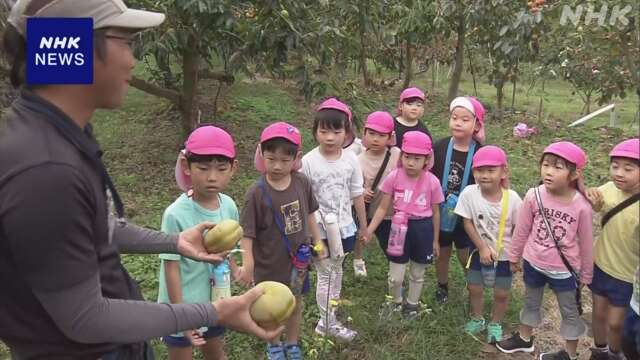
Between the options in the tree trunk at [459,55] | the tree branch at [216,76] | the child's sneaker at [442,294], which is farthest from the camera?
the tree trunk at [459,55]

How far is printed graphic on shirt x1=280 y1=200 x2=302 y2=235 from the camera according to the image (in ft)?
9.92

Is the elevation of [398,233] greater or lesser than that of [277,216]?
lesser

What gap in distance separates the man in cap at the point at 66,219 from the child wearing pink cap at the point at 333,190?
1910 mm

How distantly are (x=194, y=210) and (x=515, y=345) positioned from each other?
7.36 feet

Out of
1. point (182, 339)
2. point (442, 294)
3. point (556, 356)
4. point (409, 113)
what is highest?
point (409, 113)

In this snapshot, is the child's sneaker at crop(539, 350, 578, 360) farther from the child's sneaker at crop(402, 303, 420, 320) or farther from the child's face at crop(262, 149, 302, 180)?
the child's face at crop(262, 149, 302, 180)

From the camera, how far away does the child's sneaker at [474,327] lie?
146 inches

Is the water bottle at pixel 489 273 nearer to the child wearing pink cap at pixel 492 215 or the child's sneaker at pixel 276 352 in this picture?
the child wearing pink cap at pixel 492 215

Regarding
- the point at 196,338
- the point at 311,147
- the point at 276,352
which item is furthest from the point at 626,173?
the point at 311,147

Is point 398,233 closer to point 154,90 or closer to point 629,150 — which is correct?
point 629,150

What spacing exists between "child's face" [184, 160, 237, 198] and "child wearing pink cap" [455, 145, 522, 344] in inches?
61.0

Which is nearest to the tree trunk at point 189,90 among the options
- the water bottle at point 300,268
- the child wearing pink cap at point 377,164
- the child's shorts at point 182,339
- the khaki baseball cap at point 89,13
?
the child wearing pink cap at point 377,164

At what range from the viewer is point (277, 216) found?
3.00 meters

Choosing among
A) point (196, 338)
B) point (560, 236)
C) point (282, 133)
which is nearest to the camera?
point (196, 338)
